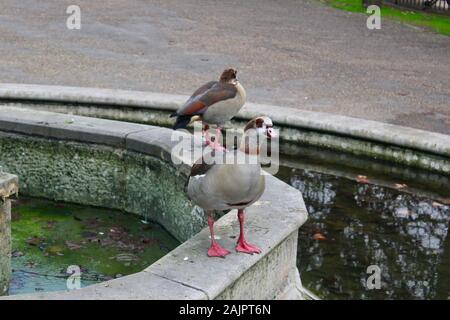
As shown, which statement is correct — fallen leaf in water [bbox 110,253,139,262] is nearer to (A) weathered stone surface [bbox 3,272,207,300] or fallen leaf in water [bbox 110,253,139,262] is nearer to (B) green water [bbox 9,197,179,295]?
(B) green water [bbox 9,197,179,295]

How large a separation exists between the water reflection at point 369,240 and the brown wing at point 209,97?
1.19m

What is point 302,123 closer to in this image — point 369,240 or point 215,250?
point 369,240

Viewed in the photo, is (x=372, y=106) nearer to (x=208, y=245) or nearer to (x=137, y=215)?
(x=137, y=215)

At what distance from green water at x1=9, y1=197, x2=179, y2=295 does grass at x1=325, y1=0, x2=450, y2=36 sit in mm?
11422

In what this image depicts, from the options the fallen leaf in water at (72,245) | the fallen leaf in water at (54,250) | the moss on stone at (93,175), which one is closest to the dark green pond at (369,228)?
the moss on stone at (93,175)

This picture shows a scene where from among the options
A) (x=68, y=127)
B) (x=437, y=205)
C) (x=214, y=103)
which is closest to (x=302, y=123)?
(x=437, y=205)

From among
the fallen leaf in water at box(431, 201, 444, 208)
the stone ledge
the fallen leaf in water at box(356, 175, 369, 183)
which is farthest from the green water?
the fallen leaf in water at box(431, 201, 444, 208)

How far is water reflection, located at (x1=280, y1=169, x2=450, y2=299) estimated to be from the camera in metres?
6.23

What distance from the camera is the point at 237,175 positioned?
4.57 metres

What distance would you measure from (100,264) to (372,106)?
18.5 feet

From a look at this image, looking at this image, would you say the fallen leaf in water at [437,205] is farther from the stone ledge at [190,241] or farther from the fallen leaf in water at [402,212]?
the stone ledge at [190,241]

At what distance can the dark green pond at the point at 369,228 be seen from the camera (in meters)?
6.27

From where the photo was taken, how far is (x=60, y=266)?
6152 millimetres
